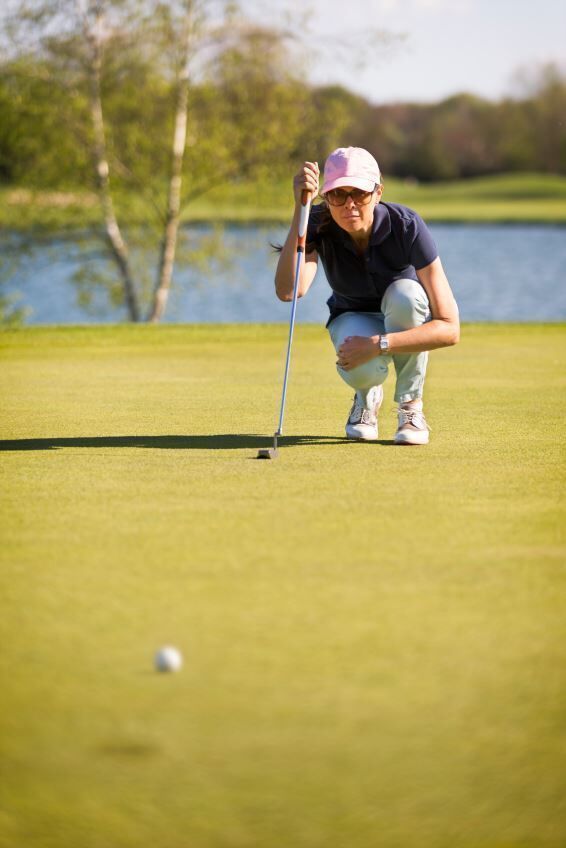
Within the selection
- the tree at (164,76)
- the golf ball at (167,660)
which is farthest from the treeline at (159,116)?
the golf ball at (167,660)

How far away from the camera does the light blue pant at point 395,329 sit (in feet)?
17.0

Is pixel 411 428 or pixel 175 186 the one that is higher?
pixel 175 186

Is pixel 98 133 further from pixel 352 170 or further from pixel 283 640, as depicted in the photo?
pixel 283 640

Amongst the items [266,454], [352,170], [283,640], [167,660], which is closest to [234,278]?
[352,170]

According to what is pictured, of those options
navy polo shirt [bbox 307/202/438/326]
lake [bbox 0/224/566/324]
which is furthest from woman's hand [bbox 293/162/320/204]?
lake [bbox 0/224/566/324]

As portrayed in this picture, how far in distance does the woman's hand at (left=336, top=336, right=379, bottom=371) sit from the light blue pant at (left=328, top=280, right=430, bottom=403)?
20 centimetres

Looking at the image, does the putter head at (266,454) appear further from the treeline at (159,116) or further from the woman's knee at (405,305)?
the treeline at (159,116)

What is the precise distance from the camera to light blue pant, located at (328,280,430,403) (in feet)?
17.0

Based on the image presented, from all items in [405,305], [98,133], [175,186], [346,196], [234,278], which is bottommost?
[405,305]

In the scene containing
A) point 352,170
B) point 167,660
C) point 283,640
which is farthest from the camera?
point 352,170

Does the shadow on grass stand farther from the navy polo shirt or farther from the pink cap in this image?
the pink cap

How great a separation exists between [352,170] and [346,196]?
124 mm

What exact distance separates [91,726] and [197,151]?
1850 centimetres

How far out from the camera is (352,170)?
4.88 meters
